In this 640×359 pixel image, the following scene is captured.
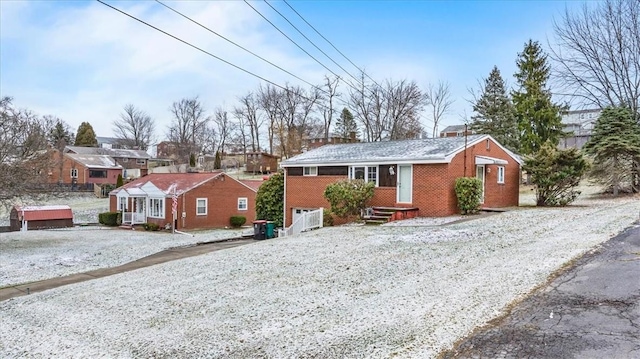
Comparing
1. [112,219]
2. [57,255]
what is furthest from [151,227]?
[57,255]

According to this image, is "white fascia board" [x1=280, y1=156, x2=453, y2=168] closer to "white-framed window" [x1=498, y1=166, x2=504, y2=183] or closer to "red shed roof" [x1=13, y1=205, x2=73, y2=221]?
"white-framed window" [x1=498, y1=166, x2=504, y2=183]

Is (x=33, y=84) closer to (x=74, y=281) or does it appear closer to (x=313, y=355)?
(x=74, y=281)

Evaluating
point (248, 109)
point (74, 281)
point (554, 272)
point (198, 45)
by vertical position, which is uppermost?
point (248, 109)

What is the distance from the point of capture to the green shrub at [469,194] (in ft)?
57.7

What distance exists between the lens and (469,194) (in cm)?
1761

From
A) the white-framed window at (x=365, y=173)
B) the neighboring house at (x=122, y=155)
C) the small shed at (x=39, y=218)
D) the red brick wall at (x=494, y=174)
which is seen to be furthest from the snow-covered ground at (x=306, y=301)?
the neighboring house at (x=122, y=155)

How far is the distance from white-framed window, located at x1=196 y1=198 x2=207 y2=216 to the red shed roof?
1086 centimetres

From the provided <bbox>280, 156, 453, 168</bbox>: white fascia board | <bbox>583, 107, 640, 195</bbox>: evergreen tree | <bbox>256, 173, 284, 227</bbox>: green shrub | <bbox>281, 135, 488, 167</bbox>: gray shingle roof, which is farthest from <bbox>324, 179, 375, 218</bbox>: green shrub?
<bbox>583, 107, 640, 195</bbox>: evergreen tree

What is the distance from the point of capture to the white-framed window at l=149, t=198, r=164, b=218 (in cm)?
3112

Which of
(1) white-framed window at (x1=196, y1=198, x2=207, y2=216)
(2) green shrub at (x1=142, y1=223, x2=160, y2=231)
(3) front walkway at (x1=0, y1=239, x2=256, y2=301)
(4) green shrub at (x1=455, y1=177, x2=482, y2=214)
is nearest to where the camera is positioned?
(3) front walkway at (x1=0, y1=239, x2=256, y2=301)

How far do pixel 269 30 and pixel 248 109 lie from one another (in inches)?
2141

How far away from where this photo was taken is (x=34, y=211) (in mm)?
32750

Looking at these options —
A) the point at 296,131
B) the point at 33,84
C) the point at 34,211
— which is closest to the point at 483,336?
the point at 33,84

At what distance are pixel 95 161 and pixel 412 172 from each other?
5590 cm
